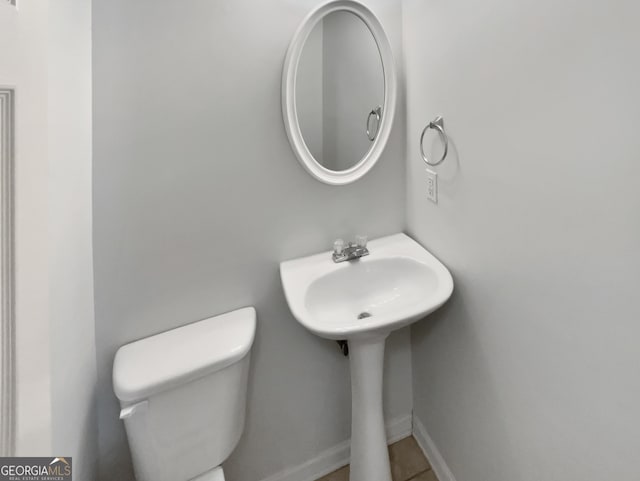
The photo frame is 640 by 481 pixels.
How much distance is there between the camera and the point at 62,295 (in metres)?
0.81

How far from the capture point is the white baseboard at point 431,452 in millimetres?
1428

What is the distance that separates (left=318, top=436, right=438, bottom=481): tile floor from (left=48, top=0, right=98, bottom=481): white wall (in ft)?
3.28

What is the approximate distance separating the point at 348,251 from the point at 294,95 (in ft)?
1.95

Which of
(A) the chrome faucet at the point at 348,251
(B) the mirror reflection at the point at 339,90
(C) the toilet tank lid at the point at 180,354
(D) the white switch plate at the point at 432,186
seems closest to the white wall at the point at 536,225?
(D) the white switch plate at the point at 432,186

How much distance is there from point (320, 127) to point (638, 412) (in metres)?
1.15

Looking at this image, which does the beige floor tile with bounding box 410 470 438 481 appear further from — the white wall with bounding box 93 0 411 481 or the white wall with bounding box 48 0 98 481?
the white wall with bounding box 48 0 98 481

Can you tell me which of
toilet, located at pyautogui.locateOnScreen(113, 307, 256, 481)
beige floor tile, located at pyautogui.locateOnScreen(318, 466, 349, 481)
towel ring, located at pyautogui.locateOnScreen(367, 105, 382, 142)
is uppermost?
towel ring, located at pyautogui.locateOnScreen(367, 105, 382, 142)

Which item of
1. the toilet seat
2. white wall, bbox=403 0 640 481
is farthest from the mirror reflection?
the toilet seat

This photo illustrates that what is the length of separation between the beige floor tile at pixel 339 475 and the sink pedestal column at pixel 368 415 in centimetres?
20

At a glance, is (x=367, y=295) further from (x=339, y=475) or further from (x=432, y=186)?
(x=339, y=475)

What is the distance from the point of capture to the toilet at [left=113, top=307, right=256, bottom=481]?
96 cm

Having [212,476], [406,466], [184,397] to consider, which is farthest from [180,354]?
[406,466]

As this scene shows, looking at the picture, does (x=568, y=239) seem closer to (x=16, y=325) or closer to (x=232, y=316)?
(x=232, y=316)

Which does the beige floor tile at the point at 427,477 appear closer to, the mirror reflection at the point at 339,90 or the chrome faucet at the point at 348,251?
the chrome faucet at the point at 348,251
